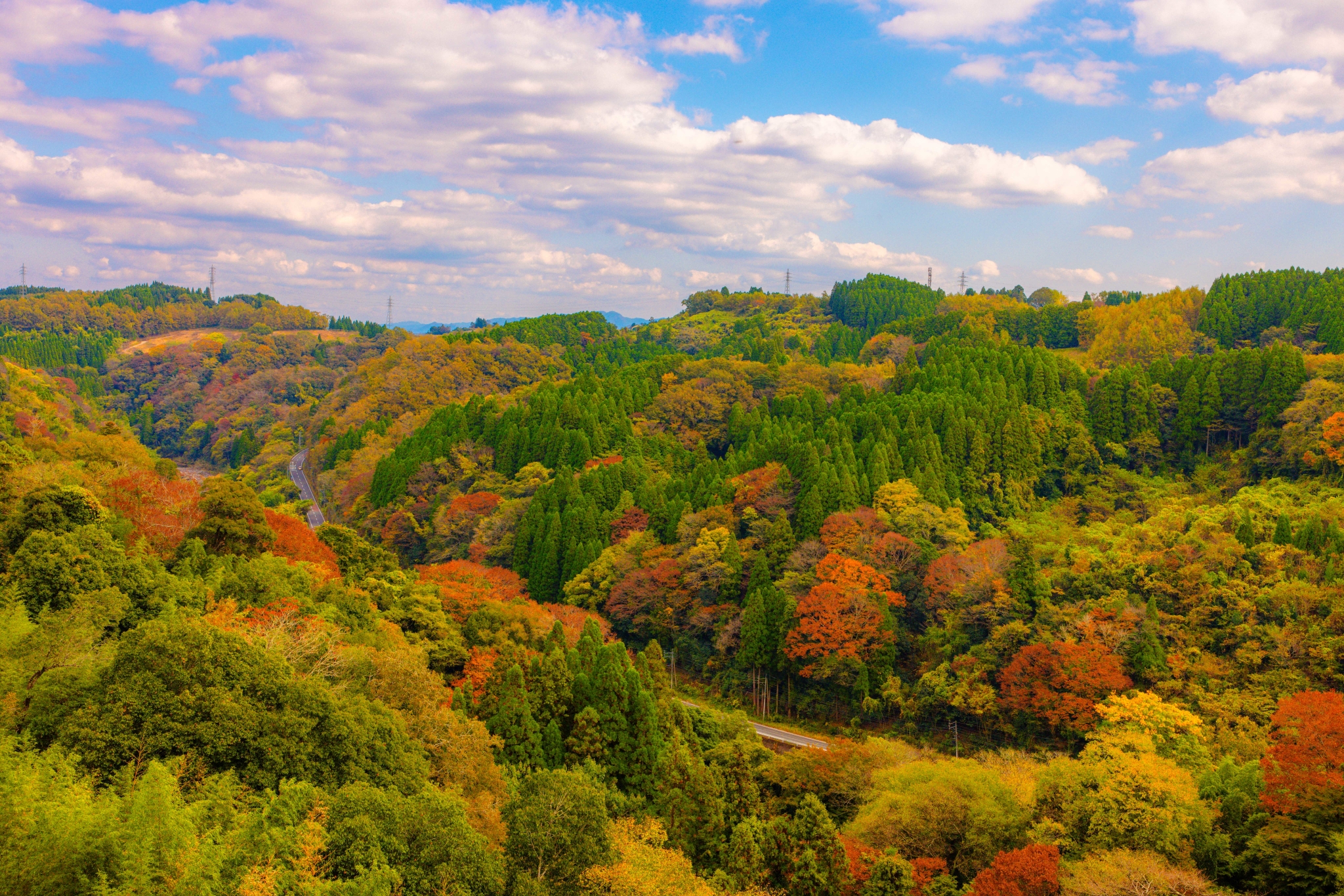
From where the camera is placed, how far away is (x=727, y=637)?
4712 centimetres

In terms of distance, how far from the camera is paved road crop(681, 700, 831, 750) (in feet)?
132

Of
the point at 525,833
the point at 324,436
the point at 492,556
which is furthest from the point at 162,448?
the point at 525,833

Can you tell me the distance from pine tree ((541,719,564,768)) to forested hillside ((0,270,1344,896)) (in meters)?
0.45

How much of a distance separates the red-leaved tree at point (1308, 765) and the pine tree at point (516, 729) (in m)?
20.6

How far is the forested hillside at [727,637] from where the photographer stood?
1875 centimetres

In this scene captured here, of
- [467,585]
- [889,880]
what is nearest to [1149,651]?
[889,880]

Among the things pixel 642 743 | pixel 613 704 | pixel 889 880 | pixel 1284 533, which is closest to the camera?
pixel 889 880

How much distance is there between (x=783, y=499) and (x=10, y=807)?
43.1m

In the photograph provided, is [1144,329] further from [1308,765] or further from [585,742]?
[585,742]

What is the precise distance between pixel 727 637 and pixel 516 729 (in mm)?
18756

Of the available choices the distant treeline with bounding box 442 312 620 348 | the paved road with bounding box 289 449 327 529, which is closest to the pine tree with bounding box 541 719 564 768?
the paved road with bounding box 289 449 327 529

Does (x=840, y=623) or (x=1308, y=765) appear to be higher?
(x=1308, y=765)

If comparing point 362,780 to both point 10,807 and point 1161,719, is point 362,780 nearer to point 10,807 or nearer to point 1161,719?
point 10,807

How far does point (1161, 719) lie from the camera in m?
29.9
